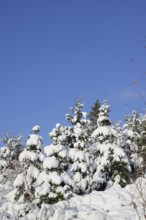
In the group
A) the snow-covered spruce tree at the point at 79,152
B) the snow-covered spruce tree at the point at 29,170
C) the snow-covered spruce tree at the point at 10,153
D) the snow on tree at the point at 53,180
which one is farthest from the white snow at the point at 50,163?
the snow-covered spruce tree at the point at 10,153

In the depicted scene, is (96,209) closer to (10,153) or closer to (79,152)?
(79,152)

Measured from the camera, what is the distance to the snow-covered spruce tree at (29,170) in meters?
23.6

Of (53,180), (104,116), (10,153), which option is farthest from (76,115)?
(10,153)

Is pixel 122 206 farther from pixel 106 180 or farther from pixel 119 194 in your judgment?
pixel 106 180

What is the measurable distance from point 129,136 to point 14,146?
27.4 m

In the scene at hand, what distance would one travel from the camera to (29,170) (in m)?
24.4

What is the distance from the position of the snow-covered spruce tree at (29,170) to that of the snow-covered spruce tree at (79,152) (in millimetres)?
5761

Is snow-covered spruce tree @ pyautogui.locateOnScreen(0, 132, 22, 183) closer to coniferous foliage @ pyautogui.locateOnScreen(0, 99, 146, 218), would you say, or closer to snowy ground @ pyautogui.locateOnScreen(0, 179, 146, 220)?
coniferous foliage @ pyautogui.locateOnScreen(0, 99, 146, 218)

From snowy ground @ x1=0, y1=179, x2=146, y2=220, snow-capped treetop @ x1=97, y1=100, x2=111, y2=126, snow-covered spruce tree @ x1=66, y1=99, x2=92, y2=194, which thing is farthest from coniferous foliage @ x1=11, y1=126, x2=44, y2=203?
snow-capped treetop @ x1=97, y1=100, x2=111, y2=126

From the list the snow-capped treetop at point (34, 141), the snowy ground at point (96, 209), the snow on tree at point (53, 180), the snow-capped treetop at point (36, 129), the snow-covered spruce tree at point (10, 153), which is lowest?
the snowy ground at point (96, 209)

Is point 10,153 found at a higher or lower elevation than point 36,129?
higher

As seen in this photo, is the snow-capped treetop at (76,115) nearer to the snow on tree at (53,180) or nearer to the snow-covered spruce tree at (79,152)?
the snow-covered spruce tree at (79,152)

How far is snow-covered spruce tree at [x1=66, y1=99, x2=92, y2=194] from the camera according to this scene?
30188 millimetres

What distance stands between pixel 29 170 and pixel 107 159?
9.02 meters
